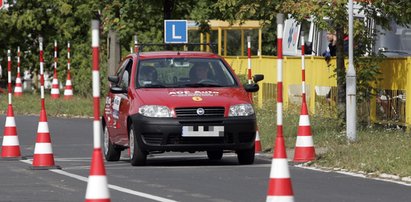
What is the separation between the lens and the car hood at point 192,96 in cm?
1886

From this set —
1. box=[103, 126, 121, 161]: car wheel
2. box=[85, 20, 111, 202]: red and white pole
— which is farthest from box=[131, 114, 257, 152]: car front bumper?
box=[85, 20, 111, 202]: red and white pole

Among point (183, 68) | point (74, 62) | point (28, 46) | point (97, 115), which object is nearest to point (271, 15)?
point (183, 68)

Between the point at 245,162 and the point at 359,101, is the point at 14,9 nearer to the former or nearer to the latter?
the point at 359,101

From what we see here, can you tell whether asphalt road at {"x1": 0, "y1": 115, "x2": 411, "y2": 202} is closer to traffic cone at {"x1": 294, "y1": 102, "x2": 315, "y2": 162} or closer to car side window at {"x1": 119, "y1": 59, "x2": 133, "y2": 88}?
traffic cone at {"x1": 294, "y1": 102, "x2": 315, "y2": 162}

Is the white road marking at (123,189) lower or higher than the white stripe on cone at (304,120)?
lower

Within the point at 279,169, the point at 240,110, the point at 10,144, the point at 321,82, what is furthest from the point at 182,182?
the point at 321,82

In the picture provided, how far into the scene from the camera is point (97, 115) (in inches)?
420

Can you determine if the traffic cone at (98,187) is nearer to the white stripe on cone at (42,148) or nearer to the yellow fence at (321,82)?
the white stripe on cone at (42,148)

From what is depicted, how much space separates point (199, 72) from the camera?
65.8 ft

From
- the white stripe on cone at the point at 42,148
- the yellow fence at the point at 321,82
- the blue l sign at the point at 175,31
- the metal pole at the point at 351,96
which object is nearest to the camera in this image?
the white stripe on cone at the point at 42,148

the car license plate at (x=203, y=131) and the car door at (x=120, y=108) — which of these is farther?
the car door at (x=120, y=108)

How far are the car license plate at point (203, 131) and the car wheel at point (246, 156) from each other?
638 mm

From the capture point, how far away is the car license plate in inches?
736

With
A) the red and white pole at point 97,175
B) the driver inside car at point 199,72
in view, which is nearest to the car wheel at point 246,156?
A: the driver inside car at point 199,72
